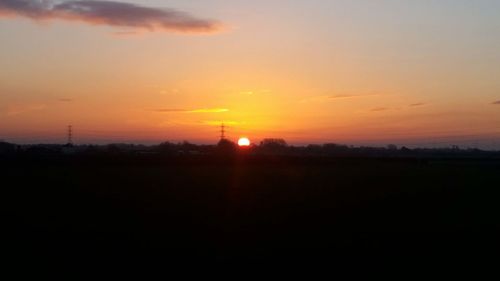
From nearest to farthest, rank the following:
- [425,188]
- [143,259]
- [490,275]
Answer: [490,275] → [143,259] → [425,188]

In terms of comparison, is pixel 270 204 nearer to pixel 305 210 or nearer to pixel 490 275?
pixel 305 210

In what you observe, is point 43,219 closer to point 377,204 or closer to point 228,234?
point 228,234

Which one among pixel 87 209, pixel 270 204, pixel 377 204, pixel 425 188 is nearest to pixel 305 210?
pixel 270 204

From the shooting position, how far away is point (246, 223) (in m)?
24.5

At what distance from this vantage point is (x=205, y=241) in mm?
20422

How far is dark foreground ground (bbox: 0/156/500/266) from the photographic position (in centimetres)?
A: 1828

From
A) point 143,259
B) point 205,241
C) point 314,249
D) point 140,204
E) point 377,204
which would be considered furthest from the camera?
point 377,204

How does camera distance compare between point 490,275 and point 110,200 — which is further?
point 110,200

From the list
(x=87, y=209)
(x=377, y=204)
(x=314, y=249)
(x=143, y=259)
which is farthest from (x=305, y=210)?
(x=143, y=259)

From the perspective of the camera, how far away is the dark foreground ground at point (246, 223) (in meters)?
18.3

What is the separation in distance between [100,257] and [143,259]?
37.2 inches

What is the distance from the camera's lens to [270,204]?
3136 centimetres

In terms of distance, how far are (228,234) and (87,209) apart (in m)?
7.96

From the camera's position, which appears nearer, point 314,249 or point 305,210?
point 314,249
